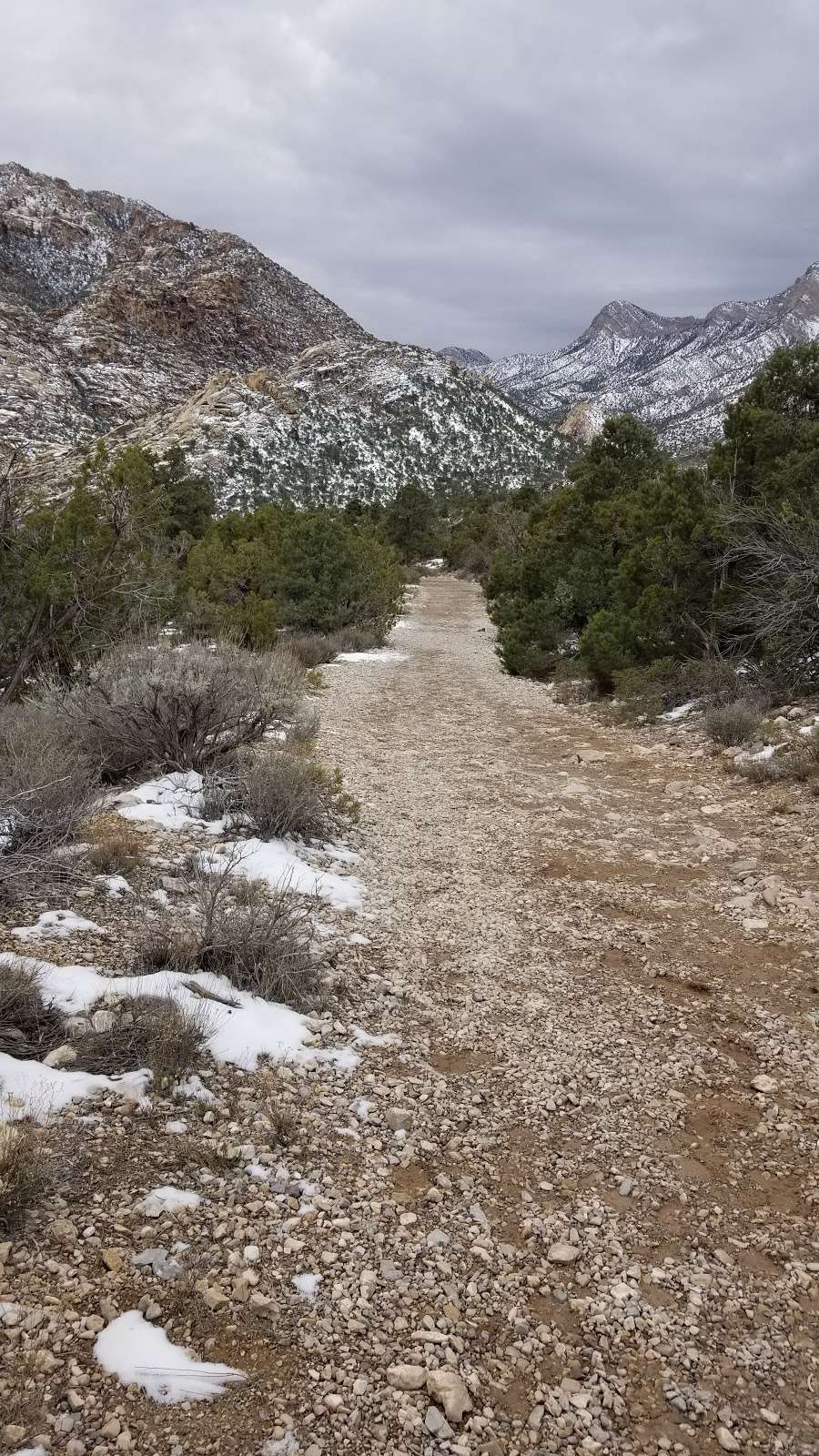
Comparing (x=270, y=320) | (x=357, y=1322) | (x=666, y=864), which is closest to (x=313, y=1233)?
(x=357, y=1322)

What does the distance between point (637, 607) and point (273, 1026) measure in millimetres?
9826

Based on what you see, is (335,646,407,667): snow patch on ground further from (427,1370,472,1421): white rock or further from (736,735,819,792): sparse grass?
(427,1370,472,1421): white rock

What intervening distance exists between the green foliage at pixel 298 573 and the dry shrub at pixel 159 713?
30.2 ft

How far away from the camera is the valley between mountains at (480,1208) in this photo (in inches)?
81.3

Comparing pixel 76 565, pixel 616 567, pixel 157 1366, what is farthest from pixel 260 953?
pixel 616 567

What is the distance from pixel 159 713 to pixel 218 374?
7426 centimetres

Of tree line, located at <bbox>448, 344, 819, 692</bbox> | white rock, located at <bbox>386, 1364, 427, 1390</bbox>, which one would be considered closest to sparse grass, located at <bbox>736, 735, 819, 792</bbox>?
tree line, located at <bbox>448, 344, 819, 692</bbox>

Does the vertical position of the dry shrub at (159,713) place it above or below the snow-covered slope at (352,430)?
below

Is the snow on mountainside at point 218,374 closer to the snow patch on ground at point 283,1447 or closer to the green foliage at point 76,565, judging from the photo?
the green foliage at point 76,565

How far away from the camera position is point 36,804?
494cm

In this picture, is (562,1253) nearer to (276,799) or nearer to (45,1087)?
(45,1087)

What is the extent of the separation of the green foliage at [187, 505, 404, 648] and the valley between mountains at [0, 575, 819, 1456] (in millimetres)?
13341

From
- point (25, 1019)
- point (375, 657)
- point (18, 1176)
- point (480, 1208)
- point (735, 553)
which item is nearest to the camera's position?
point (18, 1176)

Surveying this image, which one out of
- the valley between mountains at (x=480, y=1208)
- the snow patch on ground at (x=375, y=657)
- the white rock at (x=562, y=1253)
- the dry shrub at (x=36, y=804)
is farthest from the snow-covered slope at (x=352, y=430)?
the white rock at (x=562, y=1253)
